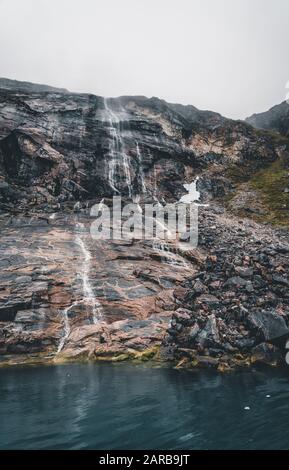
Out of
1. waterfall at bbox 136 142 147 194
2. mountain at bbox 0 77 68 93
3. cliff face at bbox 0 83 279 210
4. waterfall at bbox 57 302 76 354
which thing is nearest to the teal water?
waterfall at bbox 57 302 76 354

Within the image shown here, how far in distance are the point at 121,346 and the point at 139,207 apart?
108 feet

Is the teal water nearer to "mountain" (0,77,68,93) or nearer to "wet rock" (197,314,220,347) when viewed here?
"wet rock" (197,314,220,347)

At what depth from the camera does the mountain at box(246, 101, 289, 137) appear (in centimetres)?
10373

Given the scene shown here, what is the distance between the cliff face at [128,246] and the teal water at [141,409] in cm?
429

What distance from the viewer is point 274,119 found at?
11538cm

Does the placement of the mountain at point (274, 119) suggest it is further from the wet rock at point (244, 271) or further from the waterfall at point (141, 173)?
the wet rock at point (244, 271)

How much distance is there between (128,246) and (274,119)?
82.8m

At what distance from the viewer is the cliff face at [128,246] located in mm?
36438

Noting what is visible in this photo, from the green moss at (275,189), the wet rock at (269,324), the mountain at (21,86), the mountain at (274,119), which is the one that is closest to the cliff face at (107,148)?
the green moss at (275,189)

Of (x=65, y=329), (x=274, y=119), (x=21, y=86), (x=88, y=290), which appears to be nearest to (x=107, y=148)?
(x=21, y=86)

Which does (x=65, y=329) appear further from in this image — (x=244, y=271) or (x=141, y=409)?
(x=244, y=271)

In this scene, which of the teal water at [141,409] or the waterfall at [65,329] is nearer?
the teal water at [141,409]

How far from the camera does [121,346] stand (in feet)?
121

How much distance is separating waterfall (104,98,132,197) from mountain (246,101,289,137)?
46.3 meters
